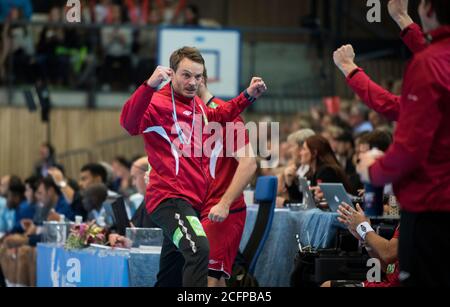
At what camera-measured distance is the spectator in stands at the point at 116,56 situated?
1950cm

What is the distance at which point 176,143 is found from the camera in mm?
6953

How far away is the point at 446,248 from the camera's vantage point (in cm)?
484

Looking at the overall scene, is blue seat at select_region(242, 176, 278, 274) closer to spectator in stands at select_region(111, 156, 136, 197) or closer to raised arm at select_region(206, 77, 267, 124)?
raised arm at select_region(206, 77, 267, 124)

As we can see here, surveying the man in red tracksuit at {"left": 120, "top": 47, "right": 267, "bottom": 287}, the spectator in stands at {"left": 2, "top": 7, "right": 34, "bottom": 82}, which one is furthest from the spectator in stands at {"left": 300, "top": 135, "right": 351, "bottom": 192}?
the spectator in stands at {"left": 2, "top": 7, "right": 34, "bottom": 82}

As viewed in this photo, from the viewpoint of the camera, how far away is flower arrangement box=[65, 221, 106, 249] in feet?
31.1

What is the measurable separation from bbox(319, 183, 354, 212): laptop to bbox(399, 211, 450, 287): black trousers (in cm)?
309

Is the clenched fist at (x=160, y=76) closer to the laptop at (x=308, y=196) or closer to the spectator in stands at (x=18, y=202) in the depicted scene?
the laptop at (x=308, y=196)

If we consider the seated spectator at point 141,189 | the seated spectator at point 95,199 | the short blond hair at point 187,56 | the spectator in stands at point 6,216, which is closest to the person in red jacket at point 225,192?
the short blond hair at point 187,56

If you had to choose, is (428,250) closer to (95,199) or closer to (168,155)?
(168,155)

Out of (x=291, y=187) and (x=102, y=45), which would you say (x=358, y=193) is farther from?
(x=102, y=45)

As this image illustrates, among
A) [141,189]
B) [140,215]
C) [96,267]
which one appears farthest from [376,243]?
Result: [141,189]

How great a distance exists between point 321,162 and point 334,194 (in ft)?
4.67

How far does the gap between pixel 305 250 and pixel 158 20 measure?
42.3 feet

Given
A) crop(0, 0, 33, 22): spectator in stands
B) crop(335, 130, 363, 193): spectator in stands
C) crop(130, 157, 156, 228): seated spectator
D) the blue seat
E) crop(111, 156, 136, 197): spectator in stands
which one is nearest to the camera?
the blue seat
